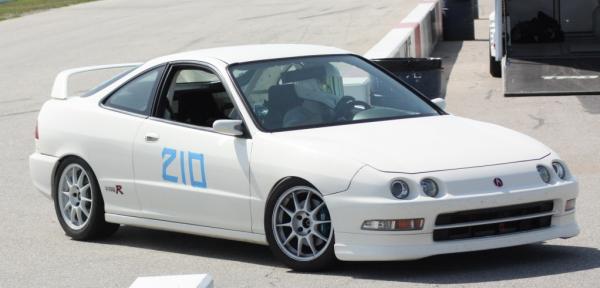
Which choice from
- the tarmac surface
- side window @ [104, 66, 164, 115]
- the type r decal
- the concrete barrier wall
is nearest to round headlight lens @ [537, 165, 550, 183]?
the tarmac surface

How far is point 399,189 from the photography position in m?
6.99

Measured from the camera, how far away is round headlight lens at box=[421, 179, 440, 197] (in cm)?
695

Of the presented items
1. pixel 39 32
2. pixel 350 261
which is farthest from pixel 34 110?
pixel 39 32

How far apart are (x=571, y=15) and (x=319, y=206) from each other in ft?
53.2

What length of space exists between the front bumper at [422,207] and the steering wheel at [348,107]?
1.03 m

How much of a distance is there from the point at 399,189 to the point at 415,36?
45.2ft

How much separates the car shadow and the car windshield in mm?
894

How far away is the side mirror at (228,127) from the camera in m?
7.70

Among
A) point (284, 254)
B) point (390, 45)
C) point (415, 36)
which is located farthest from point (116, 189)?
point (415, 36)

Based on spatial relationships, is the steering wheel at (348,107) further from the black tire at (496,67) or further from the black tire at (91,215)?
the black tire at (496,67)

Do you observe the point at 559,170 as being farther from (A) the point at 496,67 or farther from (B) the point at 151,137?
(A) the point at 496,67

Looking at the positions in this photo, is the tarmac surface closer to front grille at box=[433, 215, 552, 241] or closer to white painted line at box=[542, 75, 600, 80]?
front grille at box=[433, 215, 552, 241]

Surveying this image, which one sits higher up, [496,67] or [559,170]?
[559,170]

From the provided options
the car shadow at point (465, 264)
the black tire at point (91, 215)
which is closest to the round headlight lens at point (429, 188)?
the car shadow at point (465, 264)
